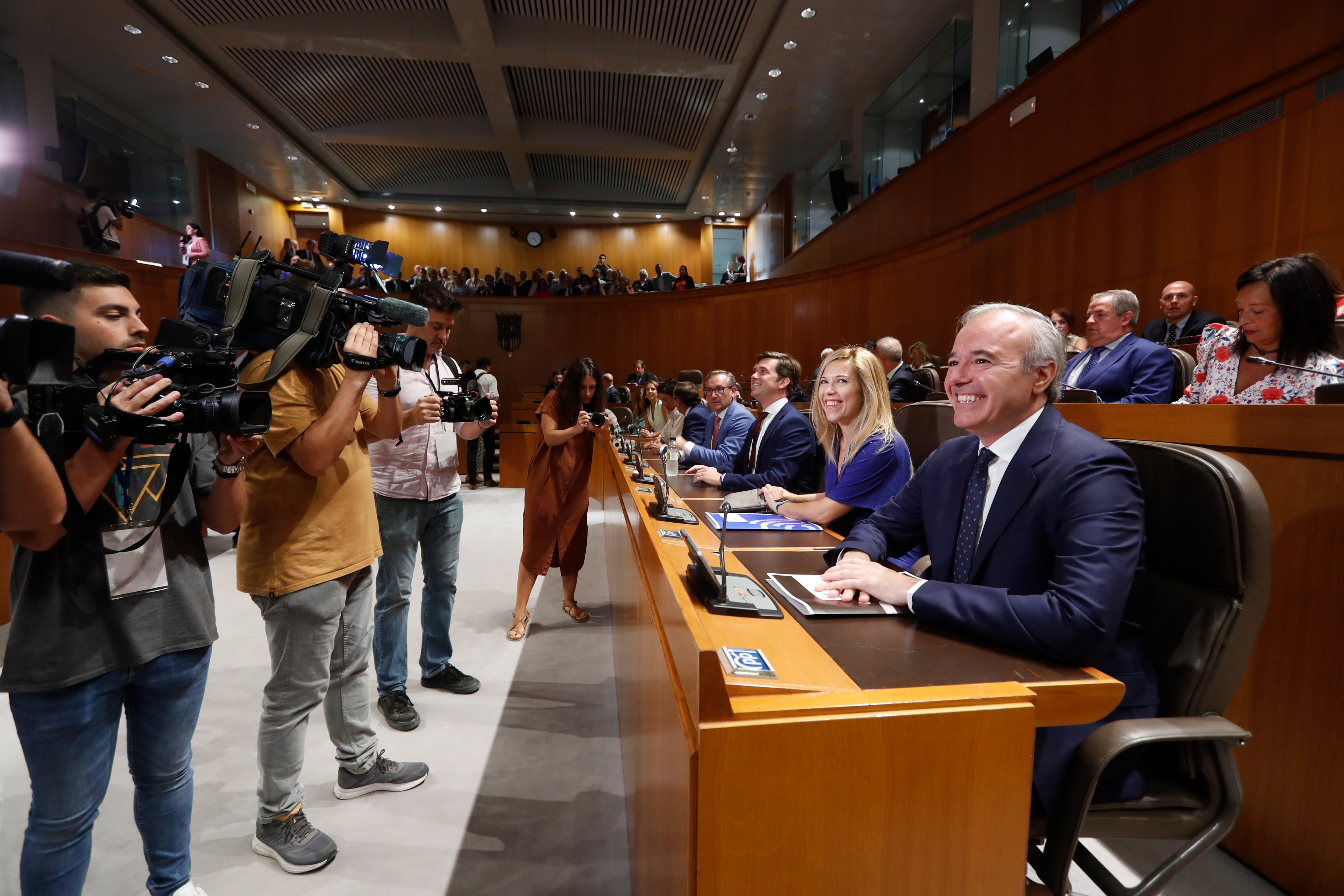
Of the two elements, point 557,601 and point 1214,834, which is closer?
point 1214,834

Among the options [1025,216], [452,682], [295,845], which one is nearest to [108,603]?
[295,845]

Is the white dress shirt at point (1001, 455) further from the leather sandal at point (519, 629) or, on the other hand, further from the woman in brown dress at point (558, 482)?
the leather sandal at point (519, 629)

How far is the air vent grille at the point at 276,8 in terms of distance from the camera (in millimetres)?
7312

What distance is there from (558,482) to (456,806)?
5.72ft

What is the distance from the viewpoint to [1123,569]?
1.06 meters

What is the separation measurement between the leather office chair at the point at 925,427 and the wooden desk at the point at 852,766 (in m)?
1.49

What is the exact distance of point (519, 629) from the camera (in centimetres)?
333

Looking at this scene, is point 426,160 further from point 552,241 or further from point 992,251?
point 992,251

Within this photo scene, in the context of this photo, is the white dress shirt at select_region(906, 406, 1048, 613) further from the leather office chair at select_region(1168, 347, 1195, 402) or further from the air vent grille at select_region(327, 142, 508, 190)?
the air vent grille at select_region(327, 142, 508, 190)

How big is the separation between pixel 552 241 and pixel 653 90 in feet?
21.2

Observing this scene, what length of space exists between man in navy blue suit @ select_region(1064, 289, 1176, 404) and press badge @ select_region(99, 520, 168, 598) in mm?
3925

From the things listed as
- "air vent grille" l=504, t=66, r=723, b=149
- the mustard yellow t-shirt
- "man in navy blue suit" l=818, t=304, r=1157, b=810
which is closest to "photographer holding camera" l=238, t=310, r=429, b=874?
the mustard yellow t-shirt

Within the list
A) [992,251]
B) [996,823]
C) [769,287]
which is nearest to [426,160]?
[769,287]

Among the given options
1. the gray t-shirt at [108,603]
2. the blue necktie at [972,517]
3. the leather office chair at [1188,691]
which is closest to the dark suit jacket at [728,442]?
the blue necktie at [972,517]
